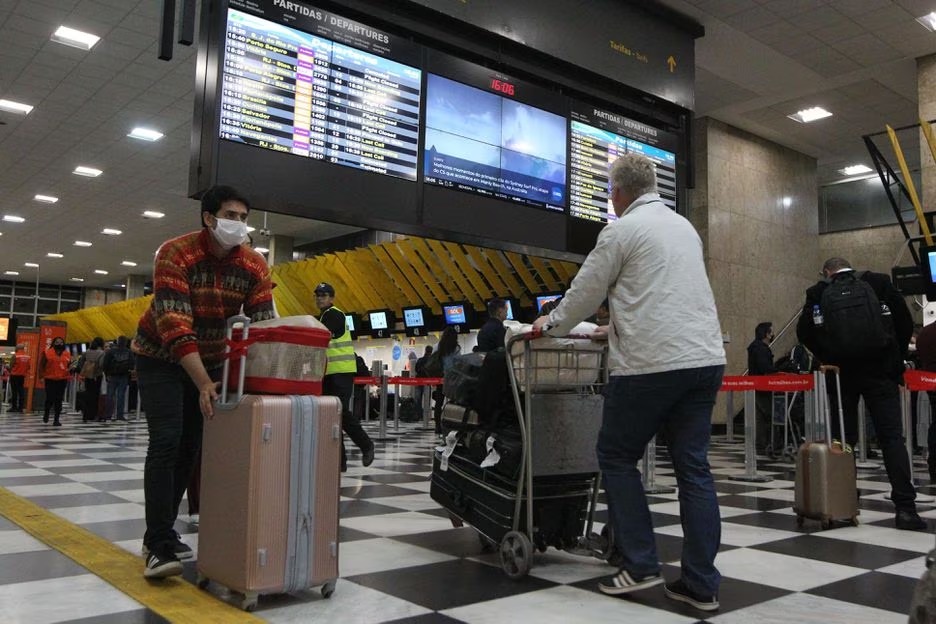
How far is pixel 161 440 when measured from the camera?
261 centimetres

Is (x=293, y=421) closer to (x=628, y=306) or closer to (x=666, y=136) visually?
(x=628, y=306)

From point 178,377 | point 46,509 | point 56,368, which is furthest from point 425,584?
point 56,368

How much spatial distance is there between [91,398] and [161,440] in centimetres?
1223

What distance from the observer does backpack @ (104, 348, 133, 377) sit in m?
12.4

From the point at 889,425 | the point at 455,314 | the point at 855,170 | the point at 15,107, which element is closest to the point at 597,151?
the point at 889,425

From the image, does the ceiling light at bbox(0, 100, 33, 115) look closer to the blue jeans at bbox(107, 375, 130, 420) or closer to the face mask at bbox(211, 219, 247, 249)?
the blue jeans at bbox(107, 375, 130, 420)

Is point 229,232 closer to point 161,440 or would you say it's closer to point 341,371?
point 161,440

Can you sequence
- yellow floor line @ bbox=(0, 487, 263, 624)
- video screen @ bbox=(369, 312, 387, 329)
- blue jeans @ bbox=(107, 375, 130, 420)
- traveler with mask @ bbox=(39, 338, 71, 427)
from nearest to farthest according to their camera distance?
yellow floor line @ bbox=(0, 487, 263, 624) → traveler with mask @ bbox=(39, 338, 71, 427) → blue jeans @ bbox=(107, 375, 130, 420) → video screen @ bbox=(369, 312, 387, 329)

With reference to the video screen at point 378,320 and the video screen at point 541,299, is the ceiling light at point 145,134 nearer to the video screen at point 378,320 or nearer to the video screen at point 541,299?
the video screen at point 378,320

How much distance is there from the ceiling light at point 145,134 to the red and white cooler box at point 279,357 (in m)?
11.5

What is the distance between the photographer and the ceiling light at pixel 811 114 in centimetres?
1159

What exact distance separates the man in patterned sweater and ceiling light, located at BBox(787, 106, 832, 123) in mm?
11064

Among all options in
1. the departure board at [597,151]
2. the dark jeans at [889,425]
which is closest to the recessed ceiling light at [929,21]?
the departure board at [597,151]

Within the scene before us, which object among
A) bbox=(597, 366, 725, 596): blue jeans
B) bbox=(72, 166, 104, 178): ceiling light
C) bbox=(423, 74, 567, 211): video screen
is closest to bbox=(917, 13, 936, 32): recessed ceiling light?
bbox=(423, 74, 567, 211): video screen
